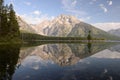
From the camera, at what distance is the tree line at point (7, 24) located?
116387mm

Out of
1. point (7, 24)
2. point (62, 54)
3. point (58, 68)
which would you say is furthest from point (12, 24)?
point (58, 68)

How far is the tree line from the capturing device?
382ft

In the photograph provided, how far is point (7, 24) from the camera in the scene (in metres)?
123

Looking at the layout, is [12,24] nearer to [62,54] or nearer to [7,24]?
[7,24]

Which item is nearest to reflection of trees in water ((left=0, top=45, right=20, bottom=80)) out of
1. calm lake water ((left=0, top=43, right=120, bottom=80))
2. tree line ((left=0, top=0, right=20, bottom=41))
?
calm lake water ((left=0, top=43, right=120, bottom=80))

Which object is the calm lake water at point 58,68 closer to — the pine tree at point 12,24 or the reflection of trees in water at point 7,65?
the reflection of trees in water at point 7,65

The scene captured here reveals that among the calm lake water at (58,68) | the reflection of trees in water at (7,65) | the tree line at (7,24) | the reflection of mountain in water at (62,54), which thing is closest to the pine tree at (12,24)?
the tree line at (7,24)

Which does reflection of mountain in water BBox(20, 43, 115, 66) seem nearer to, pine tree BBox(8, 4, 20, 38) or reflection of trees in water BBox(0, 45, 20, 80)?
reflection of trees in water BBox(0, 45, 20, 80)

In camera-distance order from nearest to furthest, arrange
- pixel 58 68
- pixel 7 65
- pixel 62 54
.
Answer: pixel 7 65 → pixel 58 68 → pixel 62 54

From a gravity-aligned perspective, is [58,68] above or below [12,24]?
below

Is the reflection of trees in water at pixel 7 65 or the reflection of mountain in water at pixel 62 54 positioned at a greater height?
the reflection of trees in water at pixel 7 65

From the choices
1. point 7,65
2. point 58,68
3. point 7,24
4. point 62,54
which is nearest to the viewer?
point 7,65

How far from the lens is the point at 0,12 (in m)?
123

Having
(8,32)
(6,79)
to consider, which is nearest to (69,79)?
(6,79)
